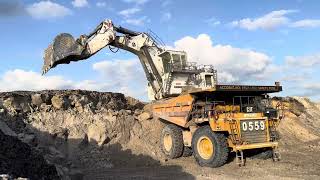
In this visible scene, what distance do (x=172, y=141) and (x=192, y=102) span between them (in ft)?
6.48

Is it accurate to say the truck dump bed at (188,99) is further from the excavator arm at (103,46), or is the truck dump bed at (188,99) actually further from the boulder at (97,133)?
the boulder at (97,133)

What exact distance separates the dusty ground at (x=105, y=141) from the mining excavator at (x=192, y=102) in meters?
0.57

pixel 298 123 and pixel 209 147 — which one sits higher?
pixel 298 123

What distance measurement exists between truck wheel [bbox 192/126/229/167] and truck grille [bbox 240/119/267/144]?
25.4 inches

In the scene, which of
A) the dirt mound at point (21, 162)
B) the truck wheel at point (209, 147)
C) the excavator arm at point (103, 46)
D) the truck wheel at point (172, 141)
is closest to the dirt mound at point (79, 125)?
the truck wheel at point (172, 141)

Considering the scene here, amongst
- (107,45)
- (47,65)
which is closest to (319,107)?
(107,45)

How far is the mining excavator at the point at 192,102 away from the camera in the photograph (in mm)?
14086

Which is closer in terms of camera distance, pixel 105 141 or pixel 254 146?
pixel 254 146

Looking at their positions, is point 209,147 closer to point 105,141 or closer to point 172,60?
point 105,141

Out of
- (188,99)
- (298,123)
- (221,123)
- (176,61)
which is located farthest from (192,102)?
(298,123)

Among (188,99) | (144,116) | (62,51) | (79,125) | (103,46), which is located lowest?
(79,125)

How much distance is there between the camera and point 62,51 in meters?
17.5

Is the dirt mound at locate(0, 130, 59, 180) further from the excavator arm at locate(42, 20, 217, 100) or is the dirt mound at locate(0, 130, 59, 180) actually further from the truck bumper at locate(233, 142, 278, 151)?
the excavator arm at locate(42, 20, 217, 100)

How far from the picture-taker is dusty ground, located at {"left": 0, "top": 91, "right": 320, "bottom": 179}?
1366 cm
